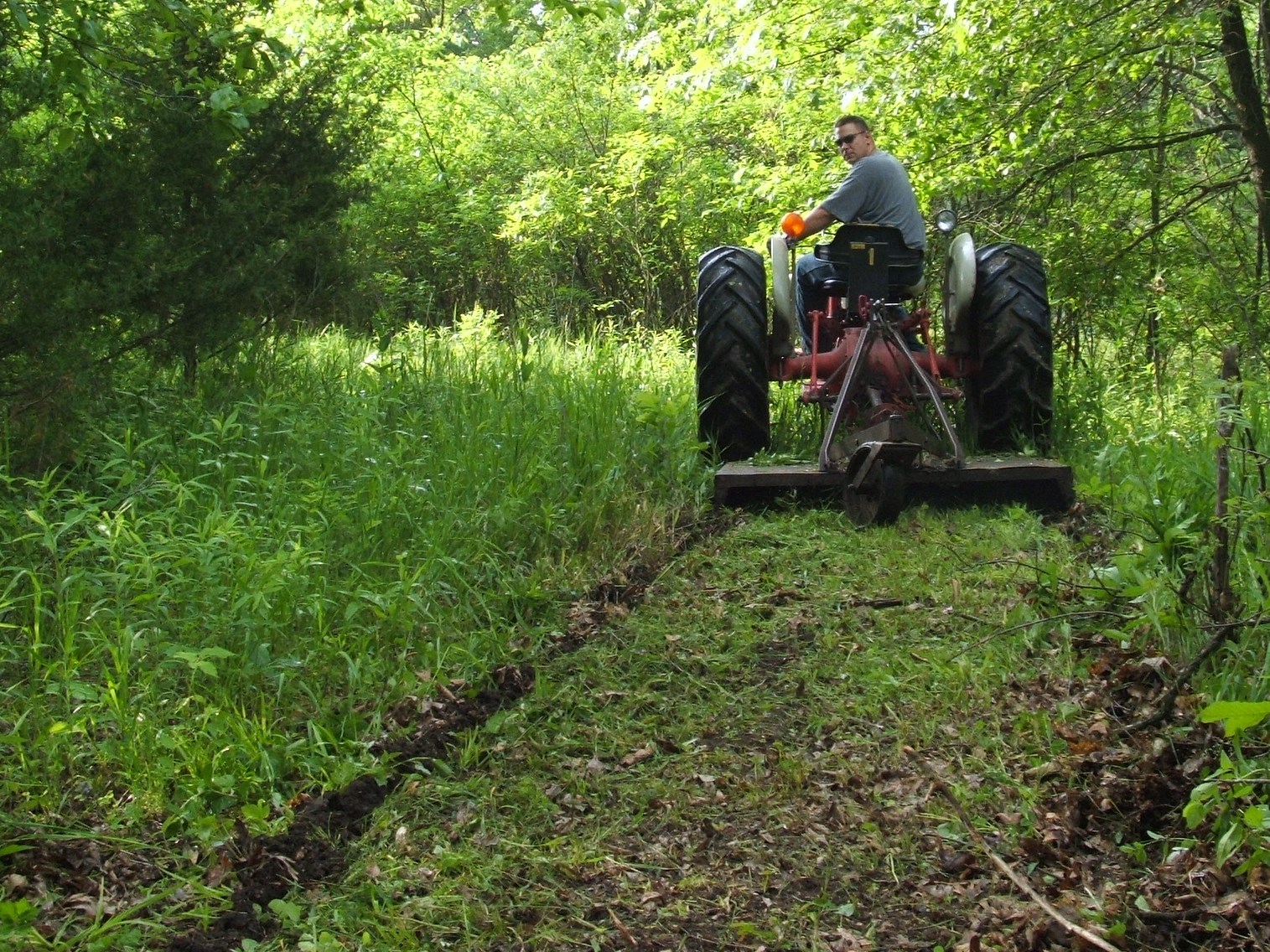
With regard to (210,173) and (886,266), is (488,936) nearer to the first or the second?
(886,266)

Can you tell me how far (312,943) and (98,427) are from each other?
3605 mm

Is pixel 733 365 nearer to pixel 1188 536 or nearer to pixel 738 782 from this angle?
pixel 1188 536

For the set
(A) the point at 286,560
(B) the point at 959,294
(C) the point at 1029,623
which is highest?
(B) the point at 959,294

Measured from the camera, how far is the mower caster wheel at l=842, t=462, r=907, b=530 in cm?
564

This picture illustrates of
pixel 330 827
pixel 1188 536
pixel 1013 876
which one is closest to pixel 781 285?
pixel 1188 536

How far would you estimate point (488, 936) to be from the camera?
8.60 ft

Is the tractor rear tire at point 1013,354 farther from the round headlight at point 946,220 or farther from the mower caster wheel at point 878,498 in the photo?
the mower caster wheel at point 878,498

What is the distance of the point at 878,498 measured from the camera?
18.7 feet

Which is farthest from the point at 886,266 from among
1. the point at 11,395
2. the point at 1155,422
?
the point at 11,395

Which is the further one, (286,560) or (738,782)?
(286,560)

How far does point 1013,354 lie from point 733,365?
1.42 meters

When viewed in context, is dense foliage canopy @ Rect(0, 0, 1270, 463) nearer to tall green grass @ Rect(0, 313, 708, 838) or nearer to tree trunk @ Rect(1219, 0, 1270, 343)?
tree trunk @ Rect(1219, 0, 1270, 343)

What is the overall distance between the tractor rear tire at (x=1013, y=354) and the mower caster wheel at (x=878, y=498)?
4.20 ft

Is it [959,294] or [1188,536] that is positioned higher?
[959,294]
